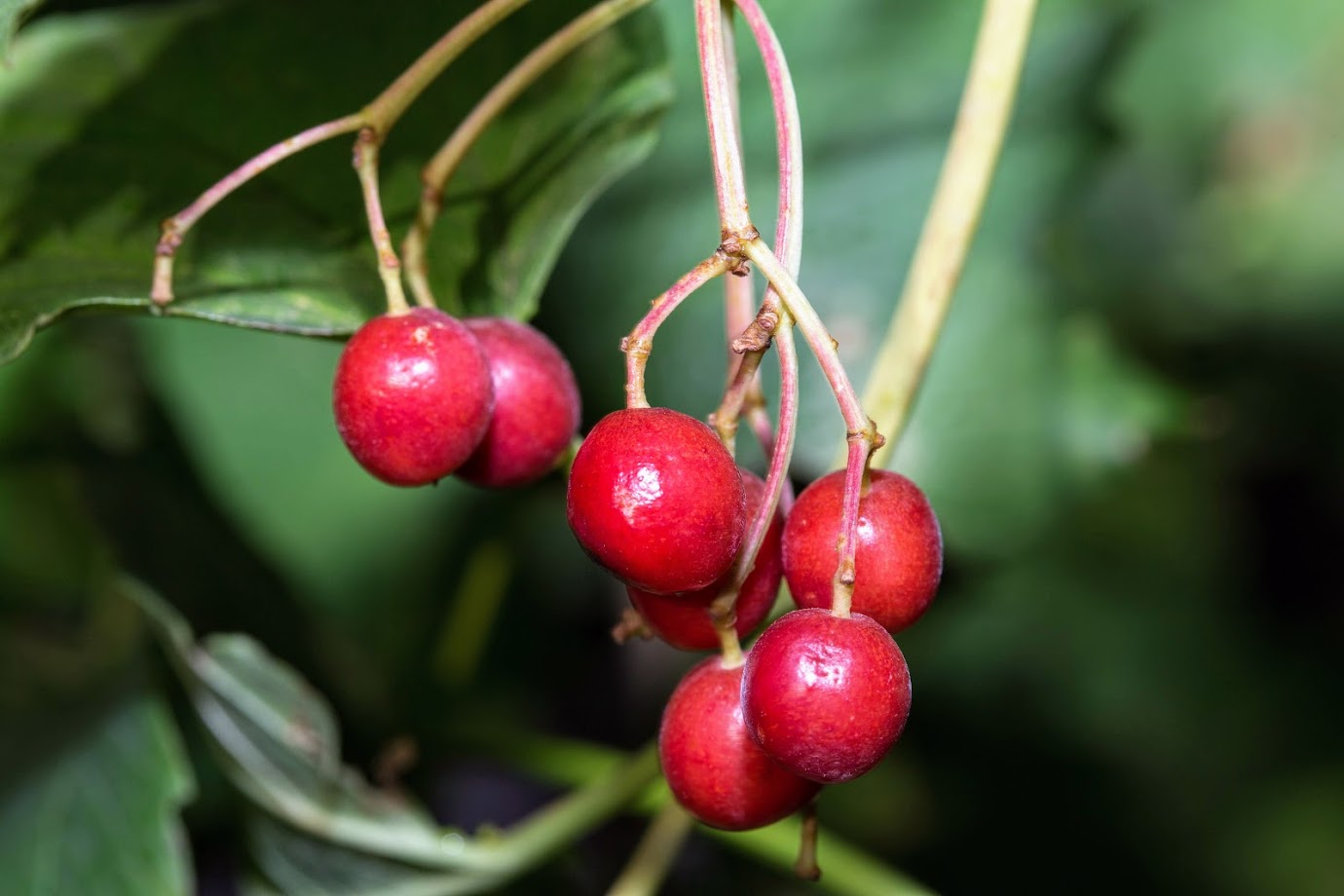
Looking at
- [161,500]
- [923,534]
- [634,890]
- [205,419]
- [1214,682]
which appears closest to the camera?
[923,534]

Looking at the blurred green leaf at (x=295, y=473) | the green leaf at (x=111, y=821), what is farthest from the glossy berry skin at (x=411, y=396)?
the blurred green leaf at (x=295, y=473)

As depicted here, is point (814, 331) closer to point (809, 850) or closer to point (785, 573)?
point (785, 573)

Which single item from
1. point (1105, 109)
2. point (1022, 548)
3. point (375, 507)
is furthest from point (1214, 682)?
point (375, 507)

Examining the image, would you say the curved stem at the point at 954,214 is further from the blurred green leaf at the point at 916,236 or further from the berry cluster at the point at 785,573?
the blurred green leaf at the point at 916,236

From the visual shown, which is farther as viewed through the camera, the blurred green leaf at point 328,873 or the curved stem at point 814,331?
the blurred green leaf at point 328,873

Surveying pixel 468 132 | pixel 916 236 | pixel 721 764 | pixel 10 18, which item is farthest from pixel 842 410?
pixel 916 236

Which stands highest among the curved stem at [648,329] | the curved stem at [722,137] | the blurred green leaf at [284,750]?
the curved stem at [722,137]

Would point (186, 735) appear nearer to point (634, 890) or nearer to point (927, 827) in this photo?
point (634, 890)
